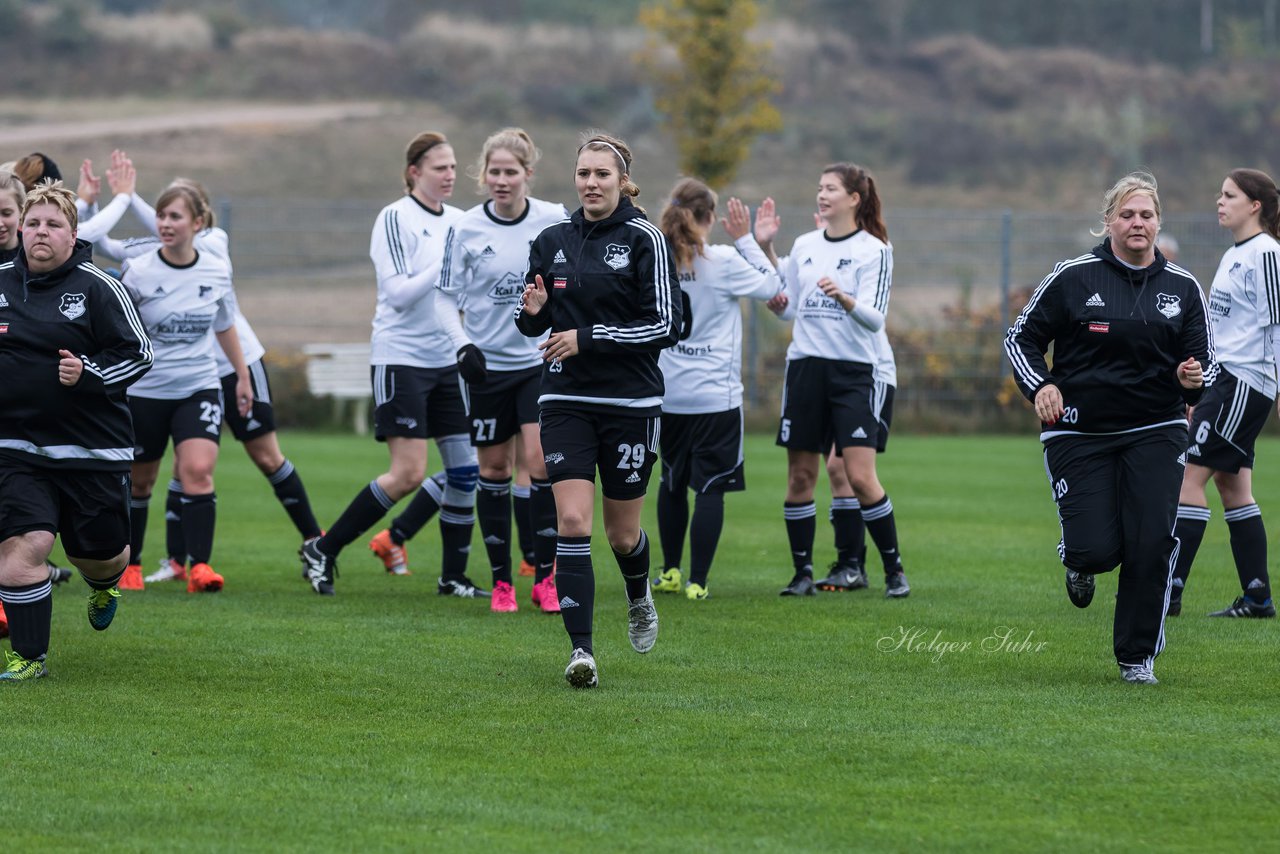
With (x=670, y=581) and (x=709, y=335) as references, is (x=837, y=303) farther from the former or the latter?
(x=670, y=581)

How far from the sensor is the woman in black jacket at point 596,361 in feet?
22.2

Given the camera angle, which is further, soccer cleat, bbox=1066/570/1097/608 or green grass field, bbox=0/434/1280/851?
soccer cleat, bbox=1066/570/1097/608

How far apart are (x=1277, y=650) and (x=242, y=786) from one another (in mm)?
4608

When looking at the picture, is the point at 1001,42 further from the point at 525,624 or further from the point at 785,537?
the point at 525,624

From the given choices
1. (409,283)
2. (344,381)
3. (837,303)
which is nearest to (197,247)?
(409,283)

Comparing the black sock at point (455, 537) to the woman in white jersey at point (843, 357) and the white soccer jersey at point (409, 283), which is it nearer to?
the white soccer jersey at point (409, 283)

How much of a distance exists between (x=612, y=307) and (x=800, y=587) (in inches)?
124

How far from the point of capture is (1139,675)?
684 centimetres

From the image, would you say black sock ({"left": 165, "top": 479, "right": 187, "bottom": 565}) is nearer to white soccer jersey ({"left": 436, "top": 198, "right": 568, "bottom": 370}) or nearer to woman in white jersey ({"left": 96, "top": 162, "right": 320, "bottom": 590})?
woman in white jersey ({"left": 96, "top": 162, "right": 320, "bottom": 590})

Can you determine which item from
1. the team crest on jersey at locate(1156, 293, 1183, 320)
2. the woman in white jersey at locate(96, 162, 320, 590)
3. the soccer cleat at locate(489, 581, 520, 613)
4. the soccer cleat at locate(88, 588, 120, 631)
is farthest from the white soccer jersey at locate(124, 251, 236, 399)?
the team crest on jersey at locate(1156, 293, 1183, 320)

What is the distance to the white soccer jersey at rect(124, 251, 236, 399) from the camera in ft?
30.6

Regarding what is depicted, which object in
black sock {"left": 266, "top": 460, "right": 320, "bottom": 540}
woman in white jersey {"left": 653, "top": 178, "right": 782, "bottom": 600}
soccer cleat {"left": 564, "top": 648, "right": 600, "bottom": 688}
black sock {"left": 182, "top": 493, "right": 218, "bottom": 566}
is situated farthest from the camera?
black sock {"left": 266, "top": 460, "right": 320, "bottom": 540}

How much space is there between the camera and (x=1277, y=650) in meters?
7.61

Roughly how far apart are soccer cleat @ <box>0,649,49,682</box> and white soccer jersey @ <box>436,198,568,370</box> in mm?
2615
